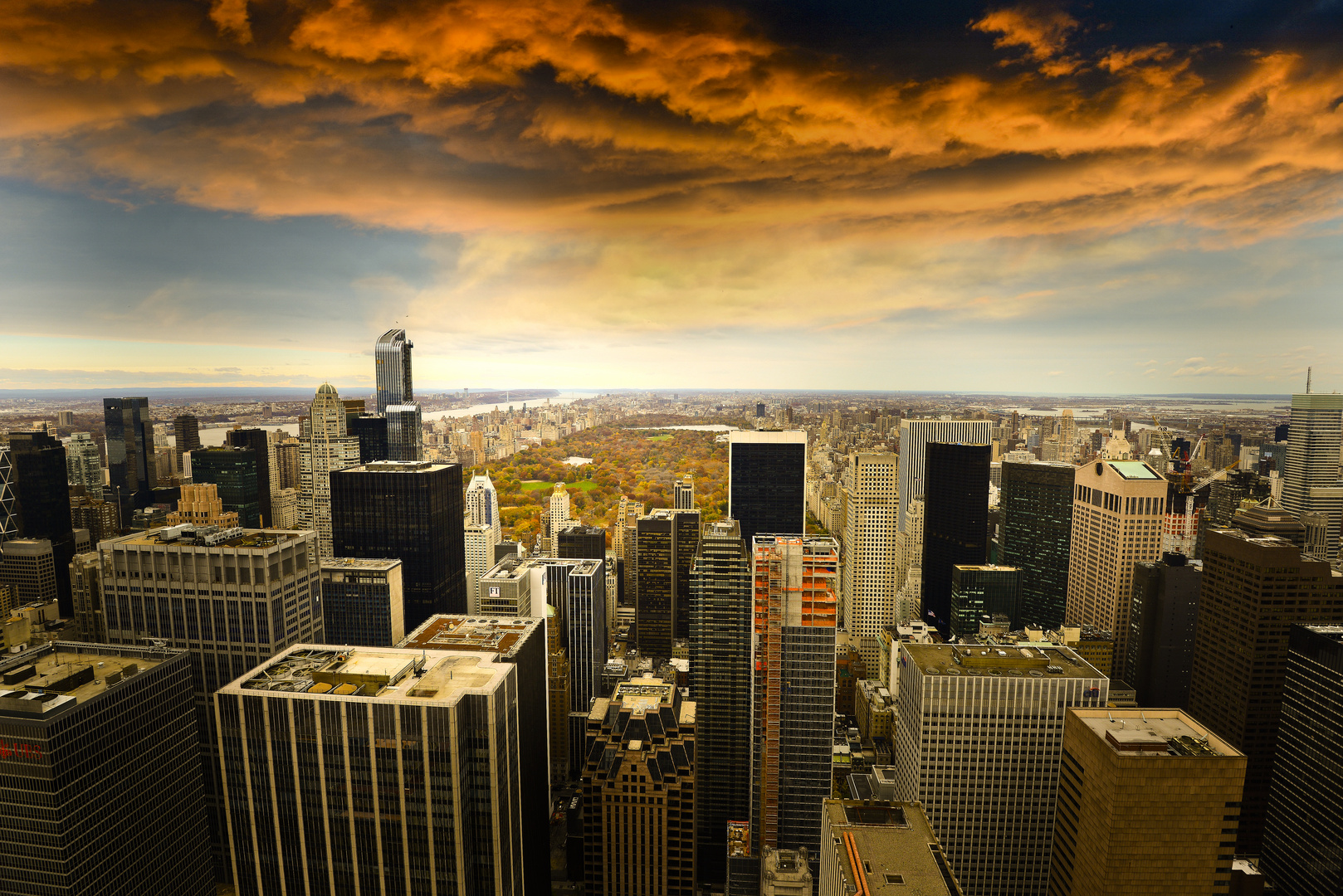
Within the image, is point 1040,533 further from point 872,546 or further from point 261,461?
point 261,461

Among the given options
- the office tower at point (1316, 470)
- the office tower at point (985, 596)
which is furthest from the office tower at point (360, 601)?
the office tower at point (1316, 470)

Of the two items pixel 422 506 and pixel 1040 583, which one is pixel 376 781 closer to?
pixel 422 506

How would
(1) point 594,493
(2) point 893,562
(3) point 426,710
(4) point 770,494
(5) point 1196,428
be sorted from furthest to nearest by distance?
(2) point 893,562
(4) point 770,494
(1) point 594,493
(5) point 1196,428
(3) point 426,710

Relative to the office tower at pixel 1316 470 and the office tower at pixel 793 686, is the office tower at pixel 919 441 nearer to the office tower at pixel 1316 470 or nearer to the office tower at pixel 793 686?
the office tower at pixel 1316 470

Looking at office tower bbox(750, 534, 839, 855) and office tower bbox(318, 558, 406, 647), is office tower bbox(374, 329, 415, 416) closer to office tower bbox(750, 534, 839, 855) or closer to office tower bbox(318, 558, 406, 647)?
office tower bbox(318, 558, 406, 647)

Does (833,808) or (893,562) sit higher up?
(833,808)

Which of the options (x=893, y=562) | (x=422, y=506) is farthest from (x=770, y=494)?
(x=422, y=506)
